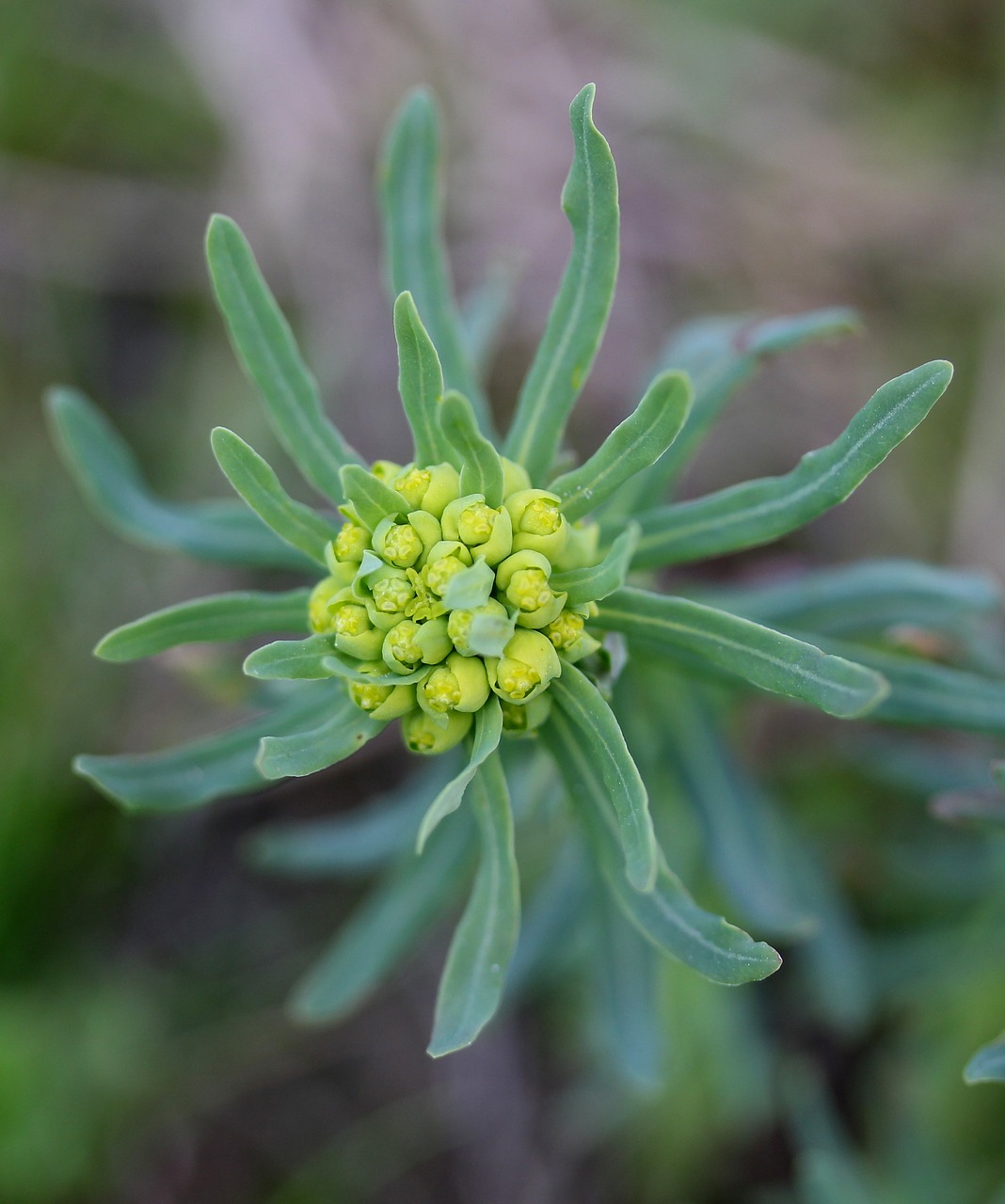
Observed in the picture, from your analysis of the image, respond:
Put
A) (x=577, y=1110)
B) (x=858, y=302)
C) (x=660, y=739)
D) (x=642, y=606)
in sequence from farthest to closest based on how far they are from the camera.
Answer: (x=858, y=302) < (x=577, y=1110) < (x=660, y=739) < (x=642, y=606)

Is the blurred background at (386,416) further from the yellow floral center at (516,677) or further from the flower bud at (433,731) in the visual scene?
the yellow floral center at (516,677)

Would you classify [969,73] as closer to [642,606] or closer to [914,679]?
[914,679]

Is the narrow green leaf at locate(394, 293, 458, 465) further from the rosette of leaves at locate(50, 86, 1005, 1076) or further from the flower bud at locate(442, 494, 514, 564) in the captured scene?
the flower bud at locate(442, 494, 514, 564)

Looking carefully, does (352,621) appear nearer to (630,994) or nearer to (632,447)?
(632,447)

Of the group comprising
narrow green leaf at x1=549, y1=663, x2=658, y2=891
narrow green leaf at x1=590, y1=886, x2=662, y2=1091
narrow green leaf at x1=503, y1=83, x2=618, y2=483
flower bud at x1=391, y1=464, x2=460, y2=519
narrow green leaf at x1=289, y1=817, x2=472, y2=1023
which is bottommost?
narrow green leaf at x1=590, y1=886, x2=662, y2=1091

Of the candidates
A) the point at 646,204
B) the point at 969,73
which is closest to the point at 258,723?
the point at 646,204

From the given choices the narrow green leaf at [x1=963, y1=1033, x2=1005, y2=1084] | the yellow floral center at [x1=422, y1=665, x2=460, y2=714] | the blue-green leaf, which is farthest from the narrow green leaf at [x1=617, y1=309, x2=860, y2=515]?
the narrow green leaf at [x1=963, y1=1033, x2=1005, y2=1084]

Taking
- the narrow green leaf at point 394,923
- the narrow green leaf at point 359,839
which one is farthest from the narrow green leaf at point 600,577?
the narrow green leaf at point 359,839
